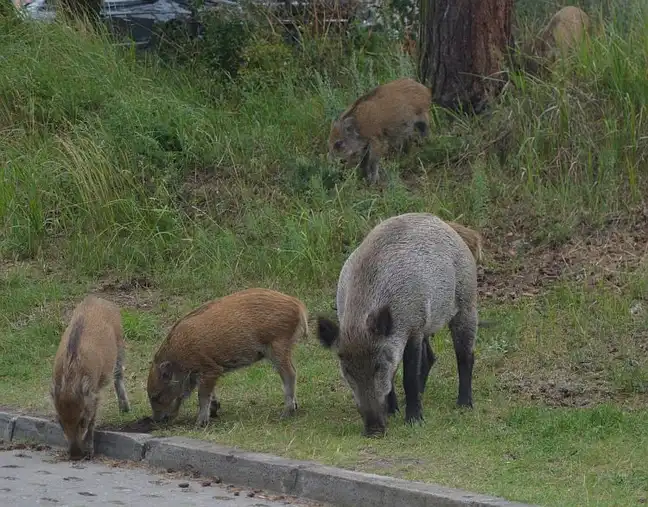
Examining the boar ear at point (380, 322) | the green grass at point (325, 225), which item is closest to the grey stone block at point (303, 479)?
the green grass at point (325, 225)

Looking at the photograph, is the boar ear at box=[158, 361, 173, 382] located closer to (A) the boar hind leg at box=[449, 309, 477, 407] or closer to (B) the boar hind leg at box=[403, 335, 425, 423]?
(B) the boar hind leg at box=[403, 335, 425, 423]

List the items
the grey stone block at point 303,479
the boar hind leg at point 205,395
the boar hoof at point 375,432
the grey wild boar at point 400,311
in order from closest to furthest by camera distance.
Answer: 1. the grey stone block at point 303,479
2. the boar hoof at point 375,432
3. the grey wild boar at point 400,311
4. the boar hind leg at point 205,395

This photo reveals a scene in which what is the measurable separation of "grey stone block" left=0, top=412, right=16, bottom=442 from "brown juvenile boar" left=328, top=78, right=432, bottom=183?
5.76 m

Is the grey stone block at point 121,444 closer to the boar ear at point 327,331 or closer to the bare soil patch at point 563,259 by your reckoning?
the boar ear at point 327,331

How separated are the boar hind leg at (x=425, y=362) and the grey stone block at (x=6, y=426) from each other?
294 cm

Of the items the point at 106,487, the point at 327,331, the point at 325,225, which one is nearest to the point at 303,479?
the point at 106,487

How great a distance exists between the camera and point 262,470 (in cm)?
752

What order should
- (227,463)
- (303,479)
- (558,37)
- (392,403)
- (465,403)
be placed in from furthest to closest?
(558,37), (465,403), (392,403), (227,463), (303,479)

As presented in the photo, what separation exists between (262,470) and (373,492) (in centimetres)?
91

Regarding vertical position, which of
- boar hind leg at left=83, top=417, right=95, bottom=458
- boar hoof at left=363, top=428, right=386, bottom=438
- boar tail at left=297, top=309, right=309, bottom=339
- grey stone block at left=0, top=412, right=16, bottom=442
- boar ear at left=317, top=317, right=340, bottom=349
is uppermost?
boar ear at left=317, top=317, right=340, bottom=349

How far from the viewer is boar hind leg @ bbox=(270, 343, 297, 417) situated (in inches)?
351

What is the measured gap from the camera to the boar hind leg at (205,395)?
28.7ft

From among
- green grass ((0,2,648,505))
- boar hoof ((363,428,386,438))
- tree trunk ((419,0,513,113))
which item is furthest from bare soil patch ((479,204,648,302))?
boar hoof ((363,428,386,438))

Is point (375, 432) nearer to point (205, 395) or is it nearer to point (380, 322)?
point (380, 322)
